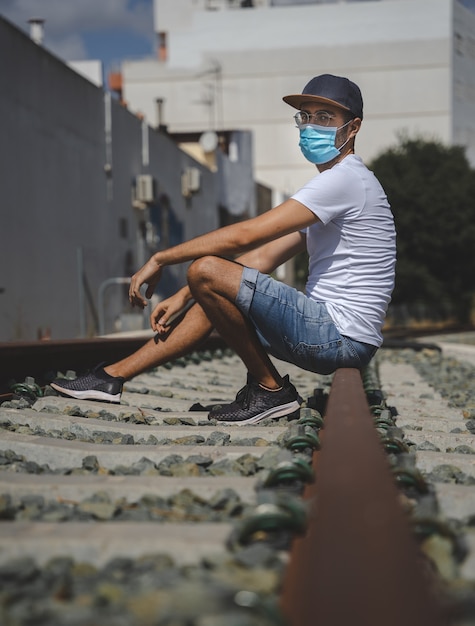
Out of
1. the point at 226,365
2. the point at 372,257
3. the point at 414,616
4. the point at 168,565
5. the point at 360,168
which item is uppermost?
the point at 360,168

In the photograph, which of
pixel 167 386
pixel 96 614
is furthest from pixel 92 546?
Result: pixel 167 386

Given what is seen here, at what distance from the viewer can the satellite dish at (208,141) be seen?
31219mm

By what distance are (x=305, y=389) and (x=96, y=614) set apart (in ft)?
16.1

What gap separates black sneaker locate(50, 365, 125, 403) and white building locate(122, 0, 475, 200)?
46750 millimetres

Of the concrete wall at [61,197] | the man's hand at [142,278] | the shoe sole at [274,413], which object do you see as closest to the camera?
the shoe sole at [274,413]

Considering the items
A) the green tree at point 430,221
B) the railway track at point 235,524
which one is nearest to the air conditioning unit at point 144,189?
the railway track at point 235,524

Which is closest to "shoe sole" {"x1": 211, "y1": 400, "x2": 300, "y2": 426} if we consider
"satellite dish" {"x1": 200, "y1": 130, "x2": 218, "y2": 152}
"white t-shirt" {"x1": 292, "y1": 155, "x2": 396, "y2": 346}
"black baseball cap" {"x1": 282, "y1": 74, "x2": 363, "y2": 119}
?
"white t-shirt" {"x1": 292, "y1": 155, "x2": 396, "y2": 346}

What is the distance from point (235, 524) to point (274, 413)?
6.45 feet

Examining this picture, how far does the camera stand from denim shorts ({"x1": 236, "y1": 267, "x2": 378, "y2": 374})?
4.14m

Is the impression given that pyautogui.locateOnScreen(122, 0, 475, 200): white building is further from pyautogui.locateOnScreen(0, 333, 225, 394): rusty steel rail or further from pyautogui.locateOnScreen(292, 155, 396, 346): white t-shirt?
pyautogui.locateOnScreen(292, 155, 396, 346): white t-shirt

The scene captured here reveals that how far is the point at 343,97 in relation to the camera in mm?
4418

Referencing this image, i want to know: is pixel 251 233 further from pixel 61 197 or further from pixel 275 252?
pixel 61 197

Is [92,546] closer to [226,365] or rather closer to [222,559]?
[222,559]

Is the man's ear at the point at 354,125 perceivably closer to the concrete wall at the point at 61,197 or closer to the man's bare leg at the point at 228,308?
the man's bare leg at the point at 228,308
